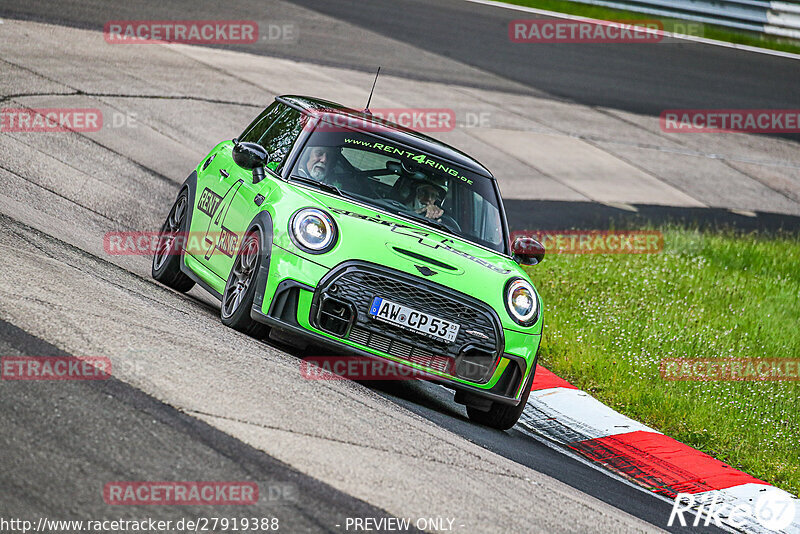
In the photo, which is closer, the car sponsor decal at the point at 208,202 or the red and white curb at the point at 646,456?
the red and white curb at the point at 646,456

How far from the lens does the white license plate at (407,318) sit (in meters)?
6.26

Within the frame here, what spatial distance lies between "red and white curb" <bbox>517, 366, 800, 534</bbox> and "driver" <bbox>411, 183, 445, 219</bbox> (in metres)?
1.59

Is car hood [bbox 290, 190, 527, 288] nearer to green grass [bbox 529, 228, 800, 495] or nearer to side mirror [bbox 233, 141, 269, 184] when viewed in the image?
side mirror [bbox 233, 141, 269, 184]

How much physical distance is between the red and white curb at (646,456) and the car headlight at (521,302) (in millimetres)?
1139

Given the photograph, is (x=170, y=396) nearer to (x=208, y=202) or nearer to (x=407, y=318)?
(x=407, y=318)

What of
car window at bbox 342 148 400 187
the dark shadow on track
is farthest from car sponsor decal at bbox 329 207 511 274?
the dark shadow on track

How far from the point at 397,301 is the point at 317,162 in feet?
5.07

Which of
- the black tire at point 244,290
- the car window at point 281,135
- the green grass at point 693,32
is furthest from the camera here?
the green grass at point 693,32

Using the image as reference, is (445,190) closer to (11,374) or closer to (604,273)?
(11,374)

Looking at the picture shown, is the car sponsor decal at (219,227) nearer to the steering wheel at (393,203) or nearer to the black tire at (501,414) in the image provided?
the steering wheel at (393,203)

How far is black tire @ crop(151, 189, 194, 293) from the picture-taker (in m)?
8.22

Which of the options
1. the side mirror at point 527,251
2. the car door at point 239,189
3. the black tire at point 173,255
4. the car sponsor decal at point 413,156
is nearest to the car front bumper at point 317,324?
the car door at point 239,189

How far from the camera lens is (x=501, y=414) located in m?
6.90

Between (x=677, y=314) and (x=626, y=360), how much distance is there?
64.5 inches
